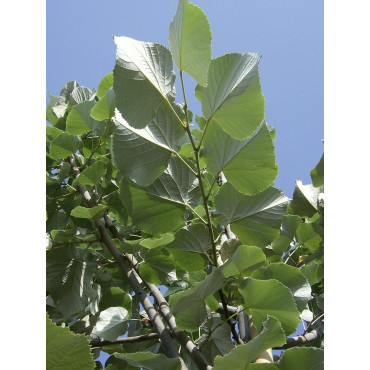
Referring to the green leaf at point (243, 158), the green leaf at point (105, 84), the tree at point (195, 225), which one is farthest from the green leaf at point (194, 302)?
the green leaf at point (105, 84)

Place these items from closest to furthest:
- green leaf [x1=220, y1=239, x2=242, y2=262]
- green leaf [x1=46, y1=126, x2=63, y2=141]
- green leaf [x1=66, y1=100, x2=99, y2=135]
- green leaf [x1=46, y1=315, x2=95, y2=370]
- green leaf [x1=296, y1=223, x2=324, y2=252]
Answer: green leaf [x1=46, y1=315, x2=95, y2=370] < green leaf [x1=220, y1=239, x2=242, y2=262] < green leaf [x1=296, y1=223, x2=324, y2=252] < green leaf [x1=66, y1=100, x2=99, y2=135] < green leaf [x1=46, y1=126, x2=63, y2=141]

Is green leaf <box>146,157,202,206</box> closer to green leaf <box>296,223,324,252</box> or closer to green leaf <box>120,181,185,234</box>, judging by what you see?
green leaf <box>120,181,185,234</box>

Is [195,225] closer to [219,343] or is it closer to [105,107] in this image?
[219,343]

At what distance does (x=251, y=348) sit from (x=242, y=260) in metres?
0.09

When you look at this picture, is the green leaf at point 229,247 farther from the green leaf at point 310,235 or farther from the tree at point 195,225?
the green leaf at point 310,235

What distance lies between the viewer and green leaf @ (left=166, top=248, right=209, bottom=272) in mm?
506

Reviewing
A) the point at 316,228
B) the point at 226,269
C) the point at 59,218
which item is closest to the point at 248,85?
the point at 226,269

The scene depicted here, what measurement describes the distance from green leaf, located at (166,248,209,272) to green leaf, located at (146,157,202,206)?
6 centimetres

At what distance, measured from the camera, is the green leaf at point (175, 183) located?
1.58 feet

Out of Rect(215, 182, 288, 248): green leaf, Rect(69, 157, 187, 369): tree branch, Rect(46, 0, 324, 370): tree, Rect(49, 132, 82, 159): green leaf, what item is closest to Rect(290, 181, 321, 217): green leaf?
Rect(46, 0, 324, 370): tree

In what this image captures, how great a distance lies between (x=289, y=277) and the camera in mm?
482

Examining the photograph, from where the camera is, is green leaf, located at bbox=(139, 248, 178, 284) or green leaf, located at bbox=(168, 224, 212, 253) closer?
green leaf, located at bbox=(168, 224, 212, 253)

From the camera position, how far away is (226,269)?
0.41 m
